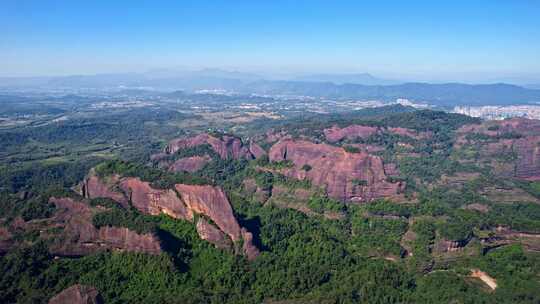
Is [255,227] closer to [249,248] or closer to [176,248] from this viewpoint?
[249,248]

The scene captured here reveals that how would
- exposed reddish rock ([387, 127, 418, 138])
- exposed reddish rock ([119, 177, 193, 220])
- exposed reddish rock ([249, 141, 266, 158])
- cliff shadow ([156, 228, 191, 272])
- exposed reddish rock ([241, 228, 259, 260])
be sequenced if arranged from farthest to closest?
exposed reddish rock ([387, 127, 418, 138]) → exposed reddish rock ([249, 141, 266, 158]) → exposed reddish rock ([119, 177, 193, 220]) → exposed reddish rock ([241, 228, 259, 260]) → cliff shadow ([156, 228, 191, 272])

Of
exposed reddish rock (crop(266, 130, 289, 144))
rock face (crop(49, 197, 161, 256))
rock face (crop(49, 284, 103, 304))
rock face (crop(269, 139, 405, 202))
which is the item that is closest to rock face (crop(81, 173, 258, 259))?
rock face (crop(49, 197, 161, 256))

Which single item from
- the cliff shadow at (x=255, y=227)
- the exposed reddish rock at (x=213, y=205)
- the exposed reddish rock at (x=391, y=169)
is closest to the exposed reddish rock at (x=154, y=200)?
the exposed reddish rock at (x=213, y=205)

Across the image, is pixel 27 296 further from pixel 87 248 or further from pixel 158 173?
pixel 158 173

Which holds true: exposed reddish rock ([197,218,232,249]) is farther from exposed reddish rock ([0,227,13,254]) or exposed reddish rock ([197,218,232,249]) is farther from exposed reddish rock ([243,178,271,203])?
exposed reddish rock ([243,178,271,203])

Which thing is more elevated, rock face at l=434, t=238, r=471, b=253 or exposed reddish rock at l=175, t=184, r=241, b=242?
exposed reddish rock at l=175, t=184, r=241, b=242

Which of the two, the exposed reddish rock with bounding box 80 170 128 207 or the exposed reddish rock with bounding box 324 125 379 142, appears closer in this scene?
the exposed reddish rock with bounding box 80 170 128 207

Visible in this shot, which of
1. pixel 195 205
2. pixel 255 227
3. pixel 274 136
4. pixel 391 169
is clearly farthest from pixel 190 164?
pixel 195 205

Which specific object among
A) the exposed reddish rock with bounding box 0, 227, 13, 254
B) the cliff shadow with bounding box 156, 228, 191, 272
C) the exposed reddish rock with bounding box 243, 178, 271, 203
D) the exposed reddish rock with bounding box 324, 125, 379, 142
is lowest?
the exposed reddish rock with bounding box 243, 178, 271, 203
